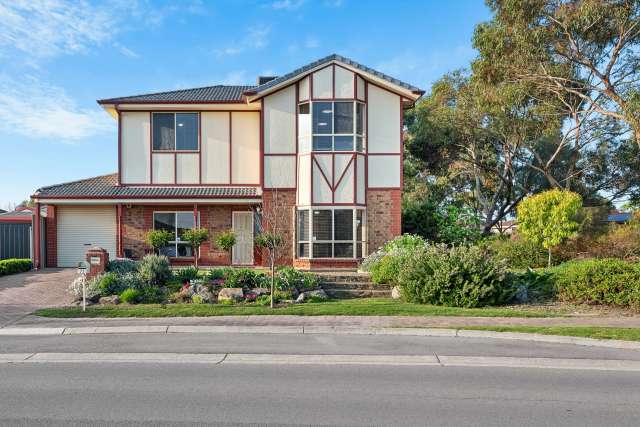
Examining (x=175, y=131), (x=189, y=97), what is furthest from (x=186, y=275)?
(x=189, y=97)

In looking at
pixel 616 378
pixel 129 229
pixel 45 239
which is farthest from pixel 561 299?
pixel 45 239

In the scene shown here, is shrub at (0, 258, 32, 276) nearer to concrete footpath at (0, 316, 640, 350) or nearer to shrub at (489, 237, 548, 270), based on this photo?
concrete footpath at (0, 316, 640, 350)

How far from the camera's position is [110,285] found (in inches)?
543

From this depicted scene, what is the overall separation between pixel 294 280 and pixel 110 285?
5.08m

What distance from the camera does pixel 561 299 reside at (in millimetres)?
13391

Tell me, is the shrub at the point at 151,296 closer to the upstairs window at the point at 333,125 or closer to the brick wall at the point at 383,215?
→ the upstairs window at the point at 333,125

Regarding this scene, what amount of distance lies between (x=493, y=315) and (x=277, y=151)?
10.4 meters

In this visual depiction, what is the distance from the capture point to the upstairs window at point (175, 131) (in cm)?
2014

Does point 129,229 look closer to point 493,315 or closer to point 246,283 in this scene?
point 246,283

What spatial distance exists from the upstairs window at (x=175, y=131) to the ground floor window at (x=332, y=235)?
5.82 m

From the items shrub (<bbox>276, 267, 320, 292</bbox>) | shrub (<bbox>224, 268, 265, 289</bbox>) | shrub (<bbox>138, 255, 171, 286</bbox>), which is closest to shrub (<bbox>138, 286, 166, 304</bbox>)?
shrub (<bbox>138, 255, 171, 286</bbox>)

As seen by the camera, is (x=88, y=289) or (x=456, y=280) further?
(x=88, y=289)

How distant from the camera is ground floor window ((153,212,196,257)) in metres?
20.0

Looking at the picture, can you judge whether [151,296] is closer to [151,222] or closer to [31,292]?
[31,292]
